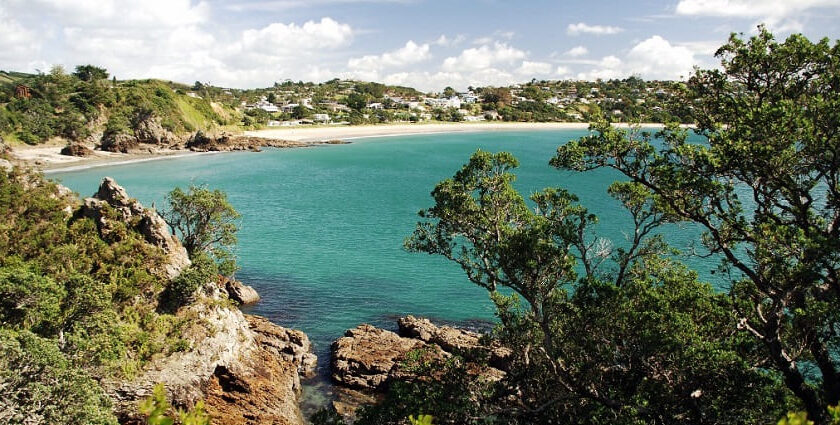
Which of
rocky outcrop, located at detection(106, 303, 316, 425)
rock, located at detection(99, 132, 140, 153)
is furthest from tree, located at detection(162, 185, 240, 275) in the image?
rock, located at detection(99, 132, 140, 153)

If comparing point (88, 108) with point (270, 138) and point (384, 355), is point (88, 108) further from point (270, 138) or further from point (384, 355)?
point (384, 355)

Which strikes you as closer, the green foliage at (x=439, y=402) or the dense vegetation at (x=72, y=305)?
the dense vegetation at (x=72, y=305)

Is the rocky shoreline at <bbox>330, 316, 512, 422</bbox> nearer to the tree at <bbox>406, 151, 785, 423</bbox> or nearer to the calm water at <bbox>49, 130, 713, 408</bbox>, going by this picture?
the calm water at <bbox>49, 130, 713, 408</bbox>

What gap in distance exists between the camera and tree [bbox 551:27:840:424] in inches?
466

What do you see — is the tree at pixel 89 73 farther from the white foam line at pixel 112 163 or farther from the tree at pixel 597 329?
the tree at pixel 597 329

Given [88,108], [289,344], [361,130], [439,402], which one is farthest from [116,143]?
[439,402]

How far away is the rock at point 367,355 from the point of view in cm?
2608

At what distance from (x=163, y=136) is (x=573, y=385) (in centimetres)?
11894

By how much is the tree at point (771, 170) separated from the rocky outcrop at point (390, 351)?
41.6ft

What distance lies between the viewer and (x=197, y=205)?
3356 cm

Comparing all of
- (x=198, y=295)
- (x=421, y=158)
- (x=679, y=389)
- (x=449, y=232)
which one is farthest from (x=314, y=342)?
(x=421, y=158)

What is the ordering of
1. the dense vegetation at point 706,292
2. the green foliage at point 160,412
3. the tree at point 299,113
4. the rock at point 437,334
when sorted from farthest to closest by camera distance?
the tree at point 299,113 → the rock at point 437,334 → the dense vegetation at point 706,292 → the green foliage at point 160,412

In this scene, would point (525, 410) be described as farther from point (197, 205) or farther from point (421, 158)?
point (421, 158)

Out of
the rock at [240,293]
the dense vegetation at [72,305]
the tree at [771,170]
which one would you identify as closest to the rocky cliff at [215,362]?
the dense vegetation at [72,305]
